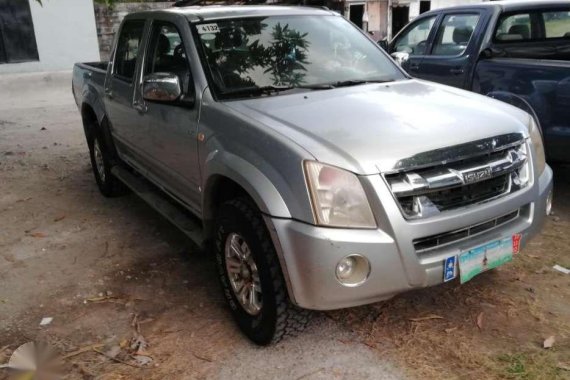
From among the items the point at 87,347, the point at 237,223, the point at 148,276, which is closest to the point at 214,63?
the point at 237,223

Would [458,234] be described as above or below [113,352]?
above

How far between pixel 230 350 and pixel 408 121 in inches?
61.0

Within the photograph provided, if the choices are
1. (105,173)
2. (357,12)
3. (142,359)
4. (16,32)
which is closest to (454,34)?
(105,173)

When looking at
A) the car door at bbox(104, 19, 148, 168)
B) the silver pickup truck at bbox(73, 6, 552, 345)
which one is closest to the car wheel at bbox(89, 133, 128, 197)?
the car door at bbox(104, 19, 148, 168)

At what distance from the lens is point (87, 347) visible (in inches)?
120

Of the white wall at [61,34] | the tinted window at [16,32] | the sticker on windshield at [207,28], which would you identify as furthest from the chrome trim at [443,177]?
the tinted window at [16,32]

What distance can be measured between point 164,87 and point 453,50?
3738mm

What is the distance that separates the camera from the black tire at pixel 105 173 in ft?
17.7

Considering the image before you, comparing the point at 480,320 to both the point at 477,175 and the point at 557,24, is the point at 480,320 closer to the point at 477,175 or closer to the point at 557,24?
the point at 477,175

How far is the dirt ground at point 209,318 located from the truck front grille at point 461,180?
2.61ft

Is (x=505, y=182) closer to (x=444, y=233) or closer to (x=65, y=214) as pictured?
(x=444, y=233)

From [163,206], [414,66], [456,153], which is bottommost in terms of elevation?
[163,206]

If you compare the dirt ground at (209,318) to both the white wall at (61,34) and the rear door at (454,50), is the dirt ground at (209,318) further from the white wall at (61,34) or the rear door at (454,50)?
the white wall at (61,34)

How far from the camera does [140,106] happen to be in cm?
412
